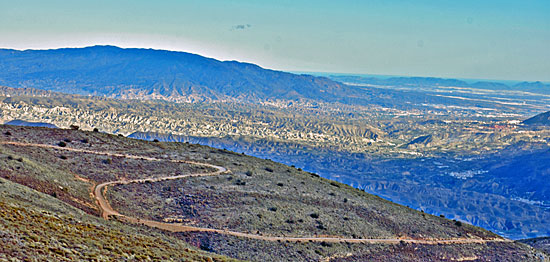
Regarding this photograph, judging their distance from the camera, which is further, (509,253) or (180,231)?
(509,253)

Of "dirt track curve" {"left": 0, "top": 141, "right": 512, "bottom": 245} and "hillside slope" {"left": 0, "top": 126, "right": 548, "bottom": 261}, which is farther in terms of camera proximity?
"hillside slope" {"left": 0, "top": 126, "right": 548, "bottom": 261}

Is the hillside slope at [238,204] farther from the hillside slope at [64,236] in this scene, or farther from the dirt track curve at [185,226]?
the hillside slope at [64,236]

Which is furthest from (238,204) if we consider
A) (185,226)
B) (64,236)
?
(64,236)

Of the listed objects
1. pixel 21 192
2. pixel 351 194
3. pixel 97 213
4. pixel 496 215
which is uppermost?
pixel 21 192

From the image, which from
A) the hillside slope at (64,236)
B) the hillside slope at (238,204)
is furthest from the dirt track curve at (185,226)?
the hillside slope at (64,236)

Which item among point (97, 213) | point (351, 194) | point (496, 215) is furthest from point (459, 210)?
point (97, 213)

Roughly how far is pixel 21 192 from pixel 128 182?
15323 millimetres

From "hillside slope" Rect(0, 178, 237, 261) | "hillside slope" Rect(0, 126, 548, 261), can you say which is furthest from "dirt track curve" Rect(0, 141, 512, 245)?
"hillside slope" Rect(0, 178, 237, 261)

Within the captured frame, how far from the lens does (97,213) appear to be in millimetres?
36281

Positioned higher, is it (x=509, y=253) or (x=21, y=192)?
(x=21, y=192)

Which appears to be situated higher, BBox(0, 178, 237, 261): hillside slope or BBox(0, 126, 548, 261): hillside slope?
BBox(0, 178, 237, 261): hillside slope

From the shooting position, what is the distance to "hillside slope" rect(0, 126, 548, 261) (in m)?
40.0

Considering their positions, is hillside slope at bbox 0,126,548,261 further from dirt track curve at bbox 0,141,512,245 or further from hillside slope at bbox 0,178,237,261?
hillside slope at bbox 0,178,237,261

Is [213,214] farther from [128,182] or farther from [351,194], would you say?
[351,194]
